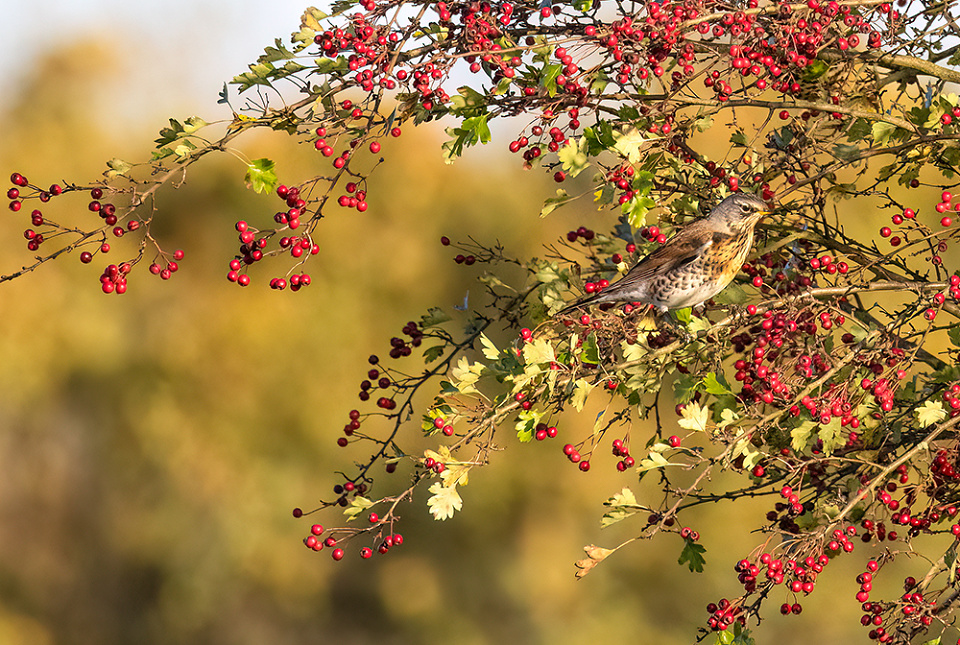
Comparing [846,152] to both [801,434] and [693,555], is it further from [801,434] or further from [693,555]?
[693,555]

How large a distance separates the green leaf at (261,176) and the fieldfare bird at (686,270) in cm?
168

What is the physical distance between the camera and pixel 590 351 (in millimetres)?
3867

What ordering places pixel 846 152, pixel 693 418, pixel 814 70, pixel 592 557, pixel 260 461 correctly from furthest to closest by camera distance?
pixel 260 461 < pixel 814 70 < pixel 846 152 < pixel 693 418 < pixel 592 557

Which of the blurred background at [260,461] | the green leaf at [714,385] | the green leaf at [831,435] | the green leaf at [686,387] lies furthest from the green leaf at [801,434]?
the blurred background at [260,461]

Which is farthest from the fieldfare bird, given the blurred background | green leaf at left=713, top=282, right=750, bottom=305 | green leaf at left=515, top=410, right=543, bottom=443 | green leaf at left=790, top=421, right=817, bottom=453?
the blurred background

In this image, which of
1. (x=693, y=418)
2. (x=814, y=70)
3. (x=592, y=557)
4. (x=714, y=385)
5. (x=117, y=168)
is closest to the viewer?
(x=117, y=168)

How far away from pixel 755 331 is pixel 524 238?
10.6 m

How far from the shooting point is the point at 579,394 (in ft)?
12.5

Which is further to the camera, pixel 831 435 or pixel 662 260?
pixel 662 260

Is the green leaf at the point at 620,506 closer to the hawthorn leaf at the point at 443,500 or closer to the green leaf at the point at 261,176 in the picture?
the hawthorn leaf at the point at 443,500

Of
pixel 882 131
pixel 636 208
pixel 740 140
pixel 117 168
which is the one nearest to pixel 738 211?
pixel 740 140

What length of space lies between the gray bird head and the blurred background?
30.6 ft

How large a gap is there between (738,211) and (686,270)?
437mm

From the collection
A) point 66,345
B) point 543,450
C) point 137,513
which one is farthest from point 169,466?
point 543,450
